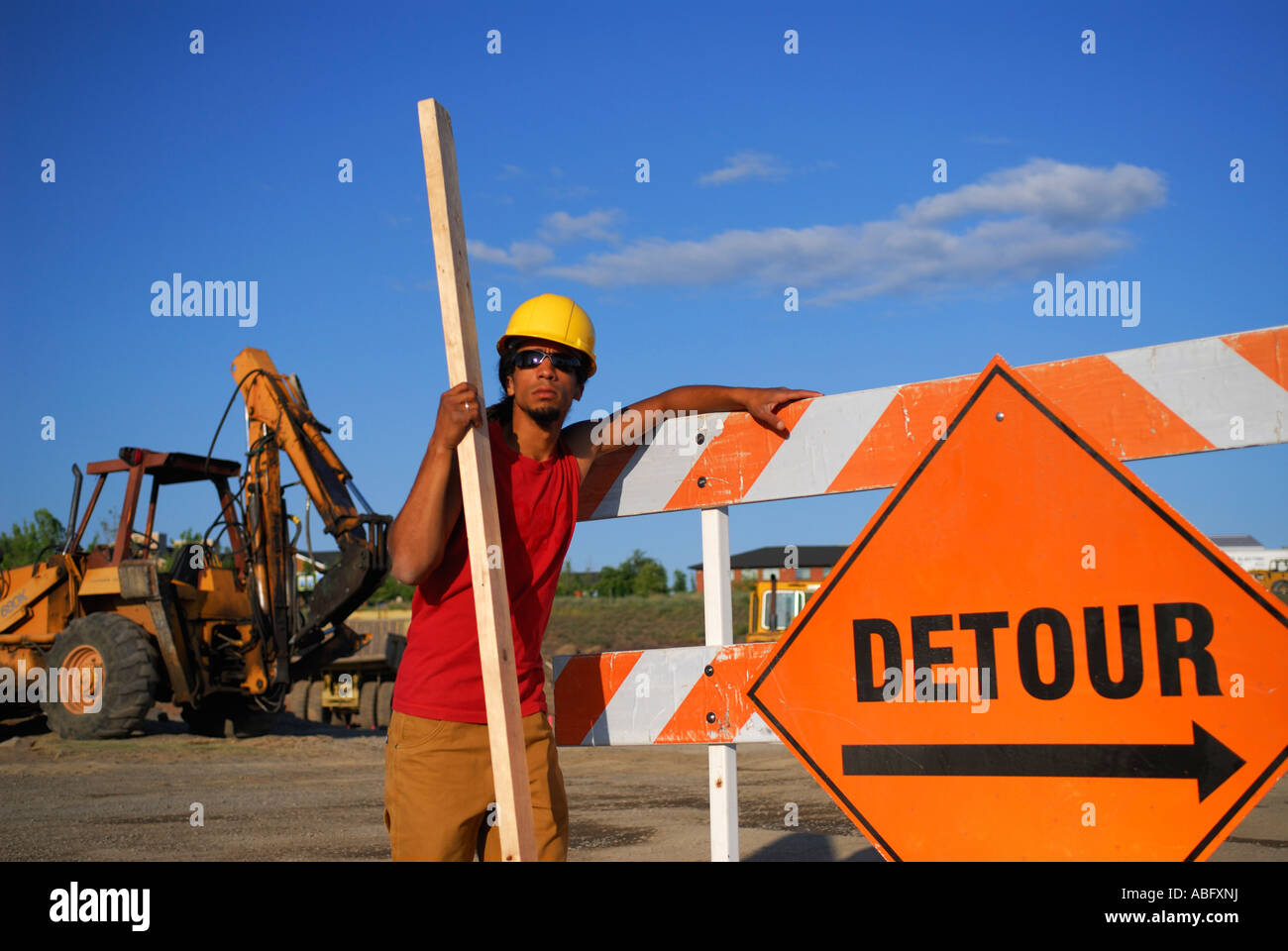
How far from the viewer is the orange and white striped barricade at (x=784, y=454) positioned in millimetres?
2541

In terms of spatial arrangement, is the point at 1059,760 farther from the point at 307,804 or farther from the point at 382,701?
the point at 382,701

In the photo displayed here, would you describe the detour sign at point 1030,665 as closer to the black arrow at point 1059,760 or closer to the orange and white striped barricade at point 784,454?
the black arrow at point 1059,760

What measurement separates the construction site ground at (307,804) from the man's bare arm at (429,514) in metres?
2.83

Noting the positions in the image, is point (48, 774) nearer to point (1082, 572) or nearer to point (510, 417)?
point (510, 417)

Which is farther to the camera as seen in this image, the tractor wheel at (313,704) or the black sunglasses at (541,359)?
the tractor wheel at (313,704)

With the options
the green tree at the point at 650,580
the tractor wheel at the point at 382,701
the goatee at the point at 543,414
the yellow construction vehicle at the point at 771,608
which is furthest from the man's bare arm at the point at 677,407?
the green tree at the point at 650,580

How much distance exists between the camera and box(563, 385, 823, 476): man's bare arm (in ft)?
10.7

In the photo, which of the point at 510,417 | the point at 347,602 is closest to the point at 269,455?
the point at 347,602

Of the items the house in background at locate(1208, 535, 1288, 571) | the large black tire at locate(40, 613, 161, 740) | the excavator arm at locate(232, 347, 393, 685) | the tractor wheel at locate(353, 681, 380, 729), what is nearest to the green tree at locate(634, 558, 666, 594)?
the house in background at locate(1208, 535, 1288, 571)

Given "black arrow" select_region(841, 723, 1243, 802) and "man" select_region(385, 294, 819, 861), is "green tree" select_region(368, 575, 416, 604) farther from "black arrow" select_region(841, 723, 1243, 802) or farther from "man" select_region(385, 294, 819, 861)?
"black arrow" select_region(841, 723, 1243, 802)

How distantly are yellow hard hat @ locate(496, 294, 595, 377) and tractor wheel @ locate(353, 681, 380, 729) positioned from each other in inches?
715

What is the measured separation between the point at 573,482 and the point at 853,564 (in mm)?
933
